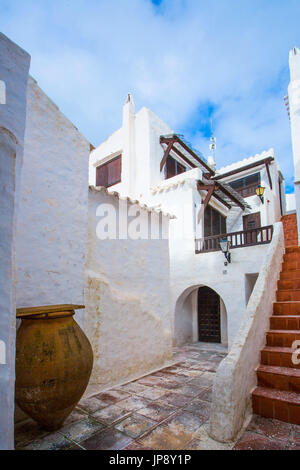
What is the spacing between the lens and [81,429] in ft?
10.3

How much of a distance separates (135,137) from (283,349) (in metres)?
11.4

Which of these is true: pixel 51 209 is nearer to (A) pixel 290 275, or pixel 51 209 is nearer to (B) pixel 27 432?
(B) pixel 27 432

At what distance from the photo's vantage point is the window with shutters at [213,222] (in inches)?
461

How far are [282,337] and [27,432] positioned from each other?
12.2 feet

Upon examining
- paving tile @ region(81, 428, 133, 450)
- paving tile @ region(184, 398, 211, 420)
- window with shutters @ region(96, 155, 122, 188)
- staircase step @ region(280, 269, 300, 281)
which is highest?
window with shutters @ region(96, 155, 122, 188)

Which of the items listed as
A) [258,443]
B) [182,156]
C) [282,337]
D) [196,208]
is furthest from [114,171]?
[258,443]

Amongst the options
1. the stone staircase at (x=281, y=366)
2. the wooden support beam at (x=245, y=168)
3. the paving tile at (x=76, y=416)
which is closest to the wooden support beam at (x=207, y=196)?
the wooden support beam at (x=245, y=168)

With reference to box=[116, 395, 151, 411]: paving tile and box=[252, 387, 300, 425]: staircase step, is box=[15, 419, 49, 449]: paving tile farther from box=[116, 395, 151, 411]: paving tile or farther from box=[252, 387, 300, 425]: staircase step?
box=[252, 387, 300, 425]: staircase step

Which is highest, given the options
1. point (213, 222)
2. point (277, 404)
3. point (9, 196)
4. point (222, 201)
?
point (222, 201)

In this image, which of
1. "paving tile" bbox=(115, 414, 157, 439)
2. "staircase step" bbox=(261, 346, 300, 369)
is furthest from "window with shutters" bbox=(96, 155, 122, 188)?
"paving tile" bbox=(115, 414, 157, 439)

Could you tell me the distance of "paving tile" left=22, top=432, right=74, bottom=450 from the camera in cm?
274

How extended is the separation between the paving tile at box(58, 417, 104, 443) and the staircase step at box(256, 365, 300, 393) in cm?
221

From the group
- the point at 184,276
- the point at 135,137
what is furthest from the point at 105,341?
the point at 135,137

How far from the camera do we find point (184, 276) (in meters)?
9.73
